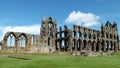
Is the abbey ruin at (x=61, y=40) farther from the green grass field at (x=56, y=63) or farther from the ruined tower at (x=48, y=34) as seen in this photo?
the green grass field at (x=56, y=63)

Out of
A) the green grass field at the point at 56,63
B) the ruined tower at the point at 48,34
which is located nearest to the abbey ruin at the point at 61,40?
the ruined tower at the point at 48,34

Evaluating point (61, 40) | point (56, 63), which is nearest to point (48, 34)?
point (61, 40)

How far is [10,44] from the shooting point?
61094 mm

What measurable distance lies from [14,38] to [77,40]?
22246 mm

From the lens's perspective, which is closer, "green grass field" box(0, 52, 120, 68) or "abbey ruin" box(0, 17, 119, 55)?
"green grass field" box(0, 52, 120, 68)

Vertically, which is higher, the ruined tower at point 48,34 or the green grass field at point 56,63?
the ruined tower at point 48,34

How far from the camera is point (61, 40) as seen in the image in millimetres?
75750

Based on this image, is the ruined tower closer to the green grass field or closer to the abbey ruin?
the abbey ruin

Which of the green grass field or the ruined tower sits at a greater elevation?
the ruined tower

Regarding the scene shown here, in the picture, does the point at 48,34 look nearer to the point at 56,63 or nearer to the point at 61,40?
the point at 61,40

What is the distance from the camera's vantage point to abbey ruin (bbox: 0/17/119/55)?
206ft

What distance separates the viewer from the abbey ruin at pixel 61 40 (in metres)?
62.8

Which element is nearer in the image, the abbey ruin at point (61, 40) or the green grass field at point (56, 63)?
the green grass field at point (56, 63)


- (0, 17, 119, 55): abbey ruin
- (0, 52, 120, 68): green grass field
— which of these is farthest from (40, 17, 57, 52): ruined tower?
(0, 52, 120, 68): green grass field
